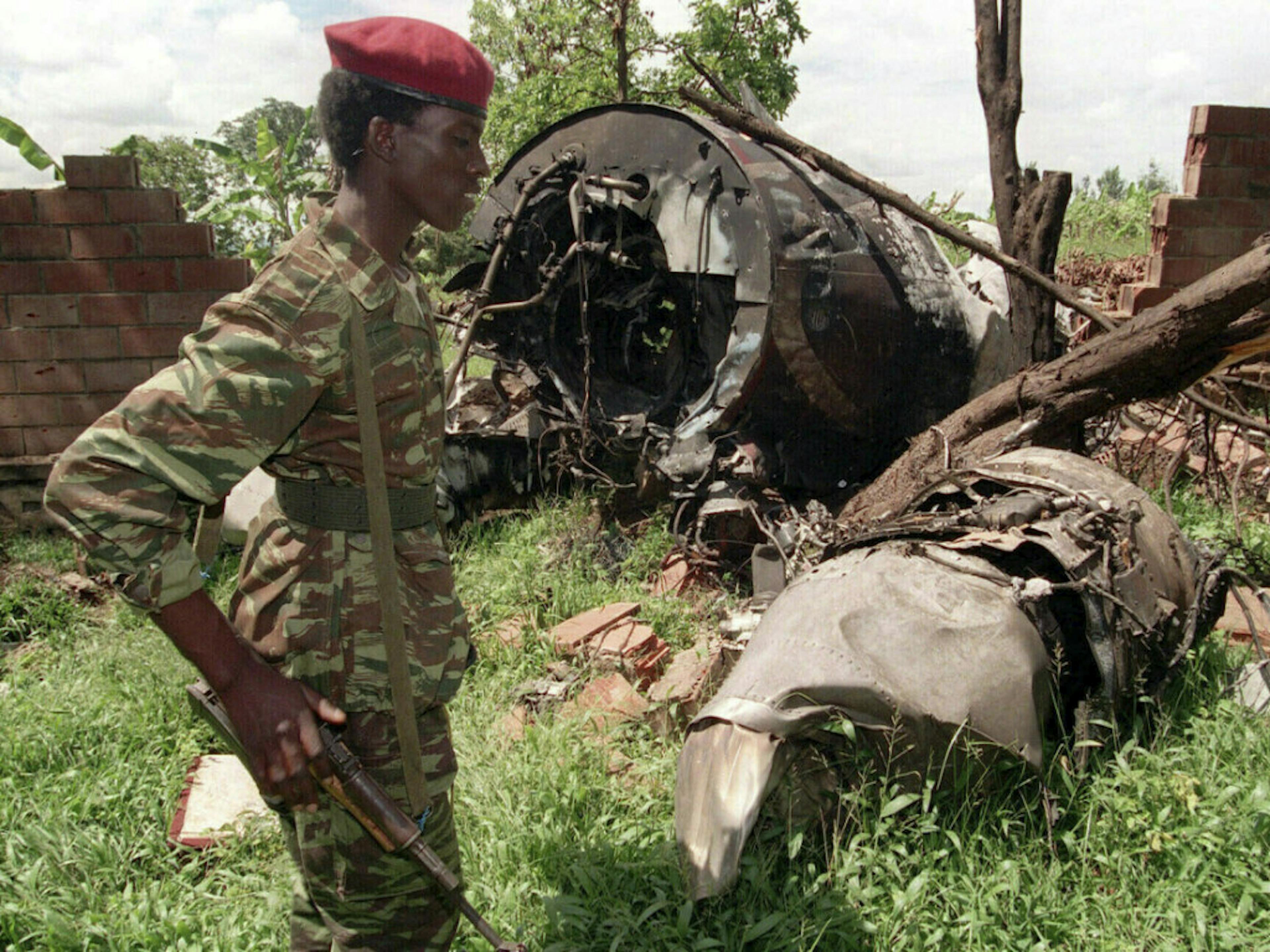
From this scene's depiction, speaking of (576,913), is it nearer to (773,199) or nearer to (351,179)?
(351,179)

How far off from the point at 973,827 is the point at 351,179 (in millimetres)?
2171

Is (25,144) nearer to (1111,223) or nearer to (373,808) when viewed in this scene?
(373,808)

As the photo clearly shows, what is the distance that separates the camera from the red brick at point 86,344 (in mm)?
5207

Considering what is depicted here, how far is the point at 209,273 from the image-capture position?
5.34 metres

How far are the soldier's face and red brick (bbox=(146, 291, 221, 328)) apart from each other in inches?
164

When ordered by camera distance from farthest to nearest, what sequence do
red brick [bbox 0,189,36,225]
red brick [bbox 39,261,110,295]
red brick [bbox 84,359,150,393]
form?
1. red brick [bbox 84,359,150,393]
2. red brick [bbox 39,261,110,295]
3. red brick [bbox 0,189,36,225]

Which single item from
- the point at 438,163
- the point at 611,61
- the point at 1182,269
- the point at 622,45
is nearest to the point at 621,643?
the point at 438,163

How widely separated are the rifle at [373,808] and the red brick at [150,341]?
4.26 metres

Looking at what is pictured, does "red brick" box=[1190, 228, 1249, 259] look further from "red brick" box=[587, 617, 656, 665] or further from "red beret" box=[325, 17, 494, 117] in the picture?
"red beret" box=[325, 17, 494, 117]

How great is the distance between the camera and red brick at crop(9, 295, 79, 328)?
202 inches

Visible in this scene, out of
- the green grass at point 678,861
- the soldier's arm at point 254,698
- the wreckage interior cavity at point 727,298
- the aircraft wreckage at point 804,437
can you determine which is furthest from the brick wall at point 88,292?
the soldier's arm at point 254,698

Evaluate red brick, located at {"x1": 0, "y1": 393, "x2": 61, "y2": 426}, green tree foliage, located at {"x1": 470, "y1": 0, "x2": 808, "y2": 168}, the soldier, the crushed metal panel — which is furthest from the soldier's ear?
green tree foliage, located at {"x1": 470, "y1": 0, "x2": 808, "y2": 168}

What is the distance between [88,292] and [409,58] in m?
4.48

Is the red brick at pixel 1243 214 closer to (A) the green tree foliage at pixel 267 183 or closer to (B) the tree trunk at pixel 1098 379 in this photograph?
(B) the tree trunk at pixel 1098 379
